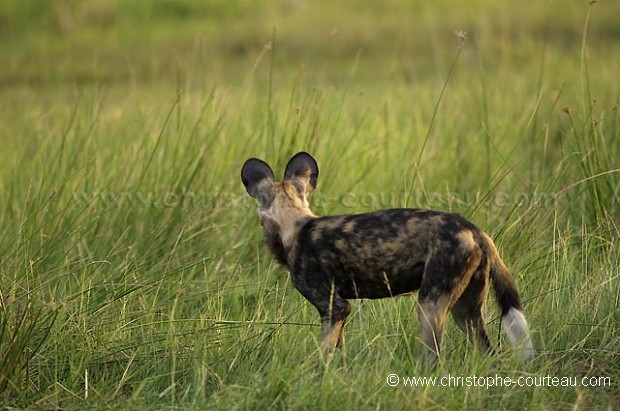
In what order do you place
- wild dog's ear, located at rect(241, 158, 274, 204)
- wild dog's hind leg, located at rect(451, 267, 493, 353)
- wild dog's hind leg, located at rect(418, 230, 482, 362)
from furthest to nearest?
wild dog's ear, located at rect(241, 158, 274, 204) → wild dog's hind leg, located at rect(451, 267, 493, 353) → wild dog's hind leg, located at rect(418, 230, 482, 362)

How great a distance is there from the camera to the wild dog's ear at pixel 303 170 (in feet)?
13.6

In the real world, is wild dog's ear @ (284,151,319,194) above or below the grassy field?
above

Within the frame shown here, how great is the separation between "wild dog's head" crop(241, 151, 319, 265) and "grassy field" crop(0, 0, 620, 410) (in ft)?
1.03

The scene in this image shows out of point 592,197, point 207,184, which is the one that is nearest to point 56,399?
point 207,184

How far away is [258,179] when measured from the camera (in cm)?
412

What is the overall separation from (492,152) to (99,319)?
110 inches

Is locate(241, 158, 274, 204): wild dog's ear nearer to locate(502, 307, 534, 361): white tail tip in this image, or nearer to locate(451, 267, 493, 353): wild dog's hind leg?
locate(451, 267, 493, 353): wild dog's hind leg

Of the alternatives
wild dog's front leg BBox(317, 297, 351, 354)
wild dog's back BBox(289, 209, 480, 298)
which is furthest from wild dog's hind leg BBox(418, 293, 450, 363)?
wild dog's front leg BBox(317, 297, 351, 354)

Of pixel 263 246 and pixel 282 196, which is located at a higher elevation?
pixel 282 196

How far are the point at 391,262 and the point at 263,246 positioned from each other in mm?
1753

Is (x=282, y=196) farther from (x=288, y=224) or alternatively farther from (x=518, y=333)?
(x=518, y=333)

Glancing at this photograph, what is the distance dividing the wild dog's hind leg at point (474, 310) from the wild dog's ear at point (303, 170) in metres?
0.77

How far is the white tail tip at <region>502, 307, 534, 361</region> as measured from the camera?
142 inches

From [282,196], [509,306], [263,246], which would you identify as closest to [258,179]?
[282,196]
